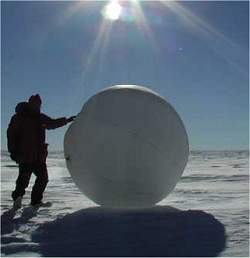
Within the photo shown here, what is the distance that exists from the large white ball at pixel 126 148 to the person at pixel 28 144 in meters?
0.60

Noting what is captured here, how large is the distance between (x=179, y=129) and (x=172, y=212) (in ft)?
4.03

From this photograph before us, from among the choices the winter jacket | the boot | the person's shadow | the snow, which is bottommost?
the snow

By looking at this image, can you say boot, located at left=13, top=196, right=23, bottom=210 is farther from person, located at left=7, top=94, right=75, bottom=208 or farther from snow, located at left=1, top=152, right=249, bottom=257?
snow, located at left=1, top=152, right=249, bottom=257

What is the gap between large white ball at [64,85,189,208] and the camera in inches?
261

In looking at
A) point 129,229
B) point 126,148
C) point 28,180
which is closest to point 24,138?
point 28,180

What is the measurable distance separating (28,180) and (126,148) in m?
1.86

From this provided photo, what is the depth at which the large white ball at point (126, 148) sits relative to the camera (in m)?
6.62

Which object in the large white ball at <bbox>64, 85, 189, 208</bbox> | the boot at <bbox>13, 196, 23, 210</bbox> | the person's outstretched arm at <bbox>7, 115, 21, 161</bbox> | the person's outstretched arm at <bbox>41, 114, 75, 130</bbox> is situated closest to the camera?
the large white ball at <bbox>64, 85, 189, 208</bbox>

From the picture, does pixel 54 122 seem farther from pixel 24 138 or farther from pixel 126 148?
pixel 126 148

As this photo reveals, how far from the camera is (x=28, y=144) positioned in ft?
24.2

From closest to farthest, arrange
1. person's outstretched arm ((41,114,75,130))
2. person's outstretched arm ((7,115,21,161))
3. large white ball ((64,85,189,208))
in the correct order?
large white ball ((64,85,189,208)) < person's outstretched arm ((7,115,21,161)) < person's outstretched arm ((41,114,75,130))

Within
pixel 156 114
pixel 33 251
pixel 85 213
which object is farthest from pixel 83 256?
pixel 156 114

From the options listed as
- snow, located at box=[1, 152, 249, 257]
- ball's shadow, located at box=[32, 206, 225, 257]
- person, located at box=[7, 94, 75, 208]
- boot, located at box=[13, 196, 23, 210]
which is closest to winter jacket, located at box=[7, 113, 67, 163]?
person, located at box=[7, 94, 75, 208]

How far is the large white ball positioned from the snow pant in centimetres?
73
